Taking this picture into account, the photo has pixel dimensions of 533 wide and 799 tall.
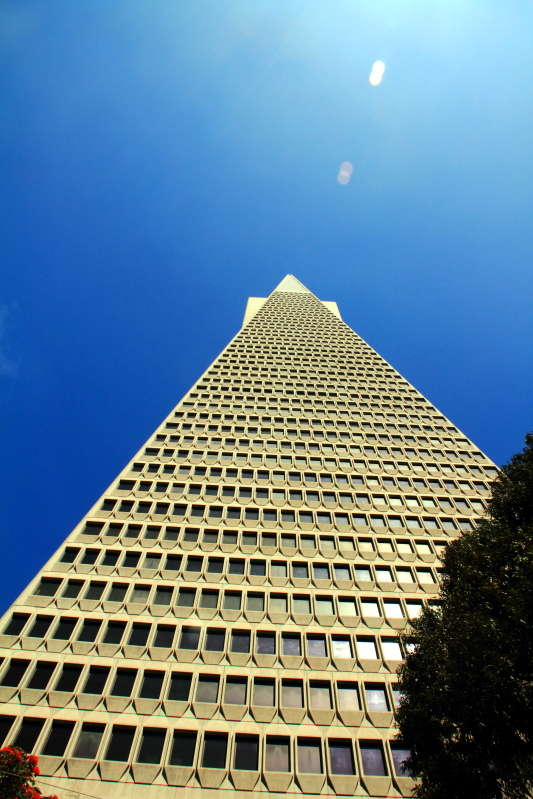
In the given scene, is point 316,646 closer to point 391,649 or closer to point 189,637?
point 391,649

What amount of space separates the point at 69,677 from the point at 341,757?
14.8m

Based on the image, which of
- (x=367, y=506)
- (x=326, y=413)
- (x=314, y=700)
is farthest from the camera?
(x=326, y=413)

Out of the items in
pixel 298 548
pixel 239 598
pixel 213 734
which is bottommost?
pixel 213 734

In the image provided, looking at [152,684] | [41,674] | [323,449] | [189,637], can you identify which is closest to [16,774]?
[152,684]

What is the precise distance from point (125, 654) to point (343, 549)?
16.0m

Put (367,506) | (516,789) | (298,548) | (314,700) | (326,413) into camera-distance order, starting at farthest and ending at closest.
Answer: (326,413) < (367,506) < (298,548) < (314,700) < (516,789)

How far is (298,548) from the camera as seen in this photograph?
97.6 ft

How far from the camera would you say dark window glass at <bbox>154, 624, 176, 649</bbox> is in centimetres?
2360

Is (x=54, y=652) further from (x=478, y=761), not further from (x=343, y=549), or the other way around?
(x=478, y=761)

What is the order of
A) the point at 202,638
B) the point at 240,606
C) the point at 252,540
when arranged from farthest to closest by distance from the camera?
the point at 252,540, the point at 240,606, the point at 202,638

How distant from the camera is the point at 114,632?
79.2 feet

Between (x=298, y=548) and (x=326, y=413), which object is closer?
(x=298, y=548)

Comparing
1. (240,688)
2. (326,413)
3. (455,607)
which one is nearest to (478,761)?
(455,607)

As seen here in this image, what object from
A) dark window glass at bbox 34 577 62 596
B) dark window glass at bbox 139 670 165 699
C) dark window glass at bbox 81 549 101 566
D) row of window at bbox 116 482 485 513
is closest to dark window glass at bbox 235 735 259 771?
dark window glass at bbox 139 670 165 699
